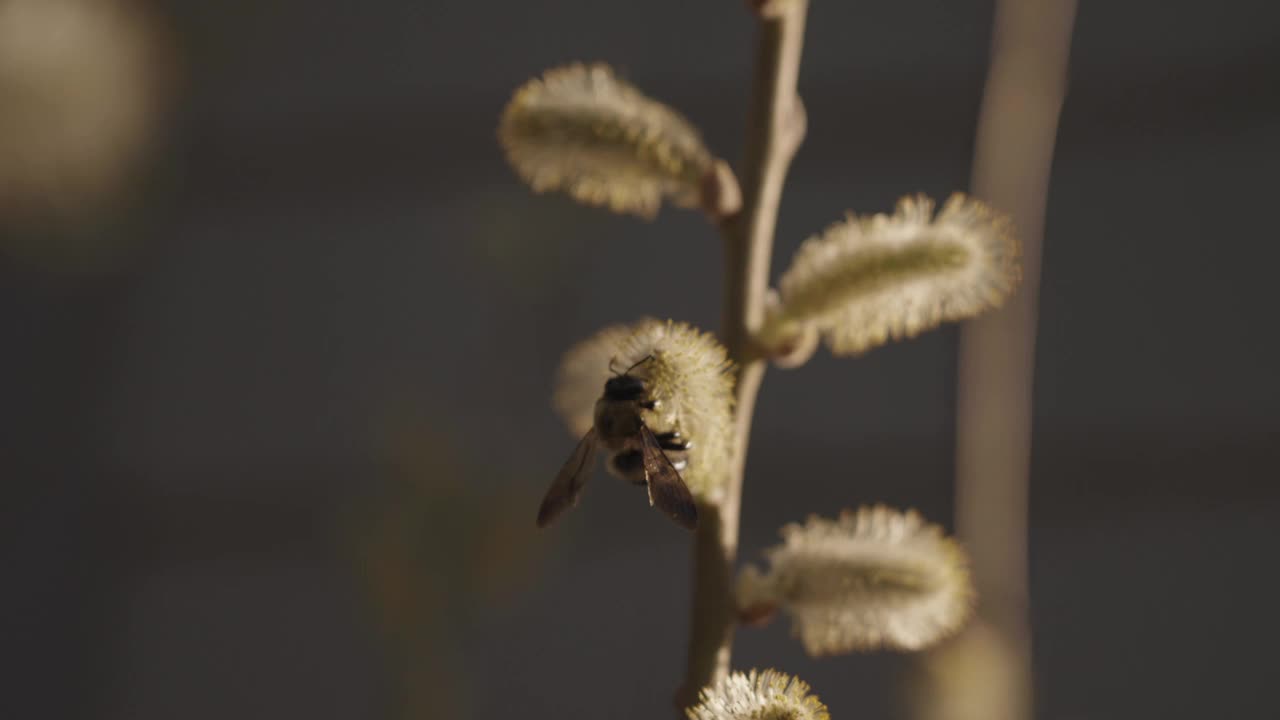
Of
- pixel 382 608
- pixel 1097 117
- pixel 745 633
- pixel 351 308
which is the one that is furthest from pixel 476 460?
pixel 1097 117

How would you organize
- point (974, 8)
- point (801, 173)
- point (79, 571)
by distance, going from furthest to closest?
point (79, 571)
point (801, 173)
point (974, 8)

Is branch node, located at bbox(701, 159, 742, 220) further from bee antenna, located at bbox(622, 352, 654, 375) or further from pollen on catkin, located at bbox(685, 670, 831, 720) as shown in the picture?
pollen on catkin, located at bbox(685, 670, 831, 720)

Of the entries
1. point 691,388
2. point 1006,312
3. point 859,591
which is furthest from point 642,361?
point 1006,312

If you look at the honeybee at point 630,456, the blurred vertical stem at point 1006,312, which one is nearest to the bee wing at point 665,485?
the honeybee at point 630,456

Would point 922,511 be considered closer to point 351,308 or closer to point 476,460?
point 476,460

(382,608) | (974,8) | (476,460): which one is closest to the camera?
(382,608)

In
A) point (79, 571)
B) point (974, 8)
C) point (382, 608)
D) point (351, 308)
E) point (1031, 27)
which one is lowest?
point (382, 608)
